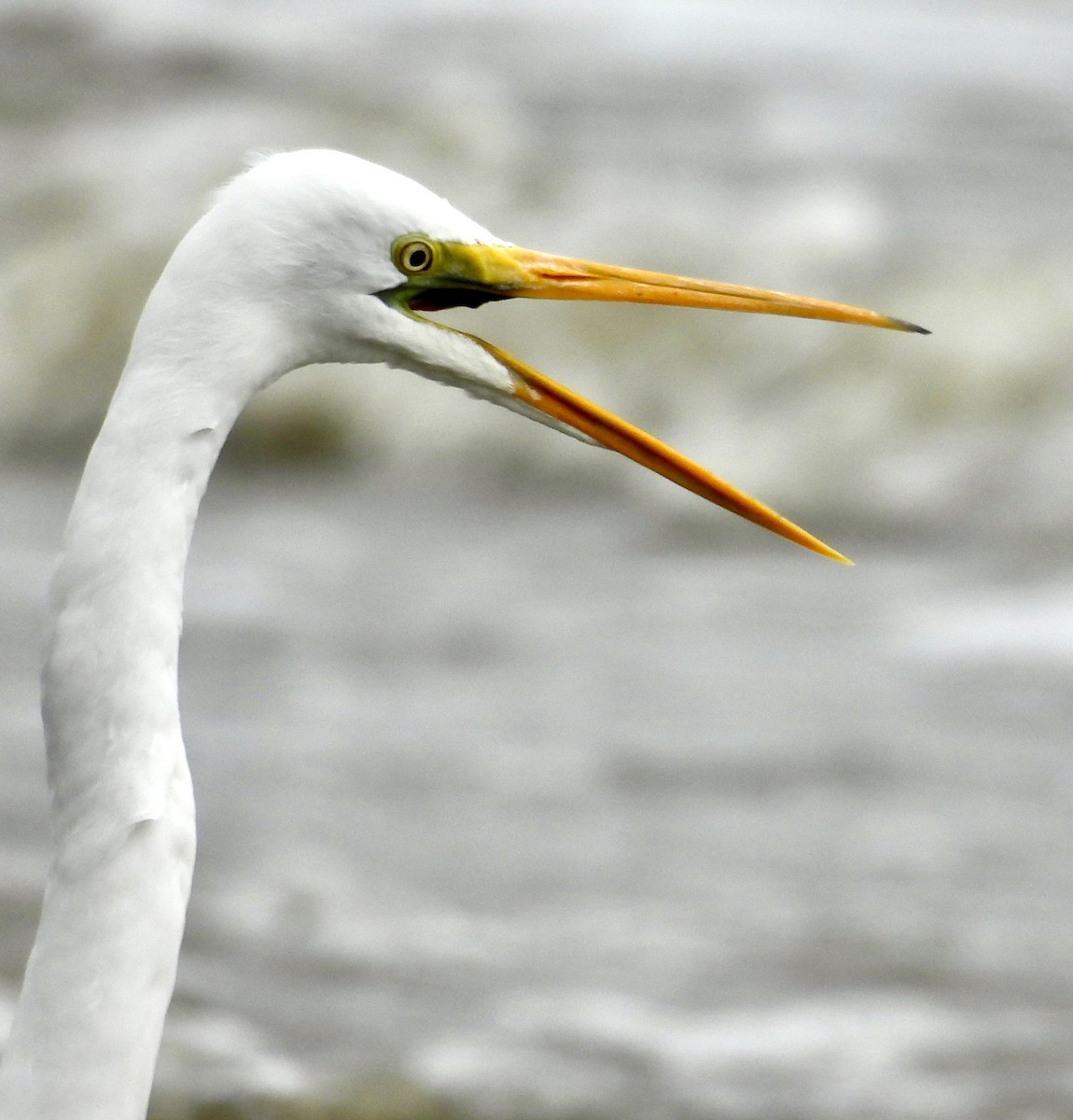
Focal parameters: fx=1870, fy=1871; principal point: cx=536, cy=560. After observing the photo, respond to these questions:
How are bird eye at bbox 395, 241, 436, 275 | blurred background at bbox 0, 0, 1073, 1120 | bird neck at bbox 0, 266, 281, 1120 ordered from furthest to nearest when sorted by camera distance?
blurred background at bbox 0, 0, 1073, 1120
bird eye at bbox 395, 241, 436, 275
bird neck at bbox 0, 266, 281, 1120

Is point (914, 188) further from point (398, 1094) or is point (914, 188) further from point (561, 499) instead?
point (398, 1094)

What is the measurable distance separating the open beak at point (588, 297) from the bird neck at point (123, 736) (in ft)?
0.80

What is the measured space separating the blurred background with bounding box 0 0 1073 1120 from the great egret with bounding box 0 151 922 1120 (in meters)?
1.82

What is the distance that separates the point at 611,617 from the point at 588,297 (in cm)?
475

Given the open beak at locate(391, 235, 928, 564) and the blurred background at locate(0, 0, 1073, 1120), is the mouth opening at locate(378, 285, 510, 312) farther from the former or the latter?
the blurred background at locate(0, 0, 1073, 1120)

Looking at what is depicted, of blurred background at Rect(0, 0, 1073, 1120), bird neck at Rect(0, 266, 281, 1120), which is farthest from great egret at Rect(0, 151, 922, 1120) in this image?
blurred background at Rect(0, 0, 1073, 1120)

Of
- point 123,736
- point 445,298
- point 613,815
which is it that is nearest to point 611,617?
point 613,815

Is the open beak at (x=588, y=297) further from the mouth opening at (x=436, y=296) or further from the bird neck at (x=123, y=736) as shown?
the bird neck at (x=123, y=736)

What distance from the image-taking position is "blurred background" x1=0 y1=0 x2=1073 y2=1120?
4238mm

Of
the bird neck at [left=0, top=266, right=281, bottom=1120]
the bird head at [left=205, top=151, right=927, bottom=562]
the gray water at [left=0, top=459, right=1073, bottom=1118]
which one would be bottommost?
the bird neck at [left=0, top=266, right=281, bottom=1120]

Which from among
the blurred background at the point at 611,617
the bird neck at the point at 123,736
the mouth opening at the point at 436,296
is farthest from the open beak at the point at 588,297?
the blurred background at the point at 611,617

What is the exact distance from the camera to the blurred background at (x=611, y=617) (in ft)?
13.9

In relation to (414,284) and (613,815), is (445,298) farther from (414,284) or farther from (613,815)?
(613,815)

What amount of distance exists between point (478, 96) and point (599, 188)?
212cm
